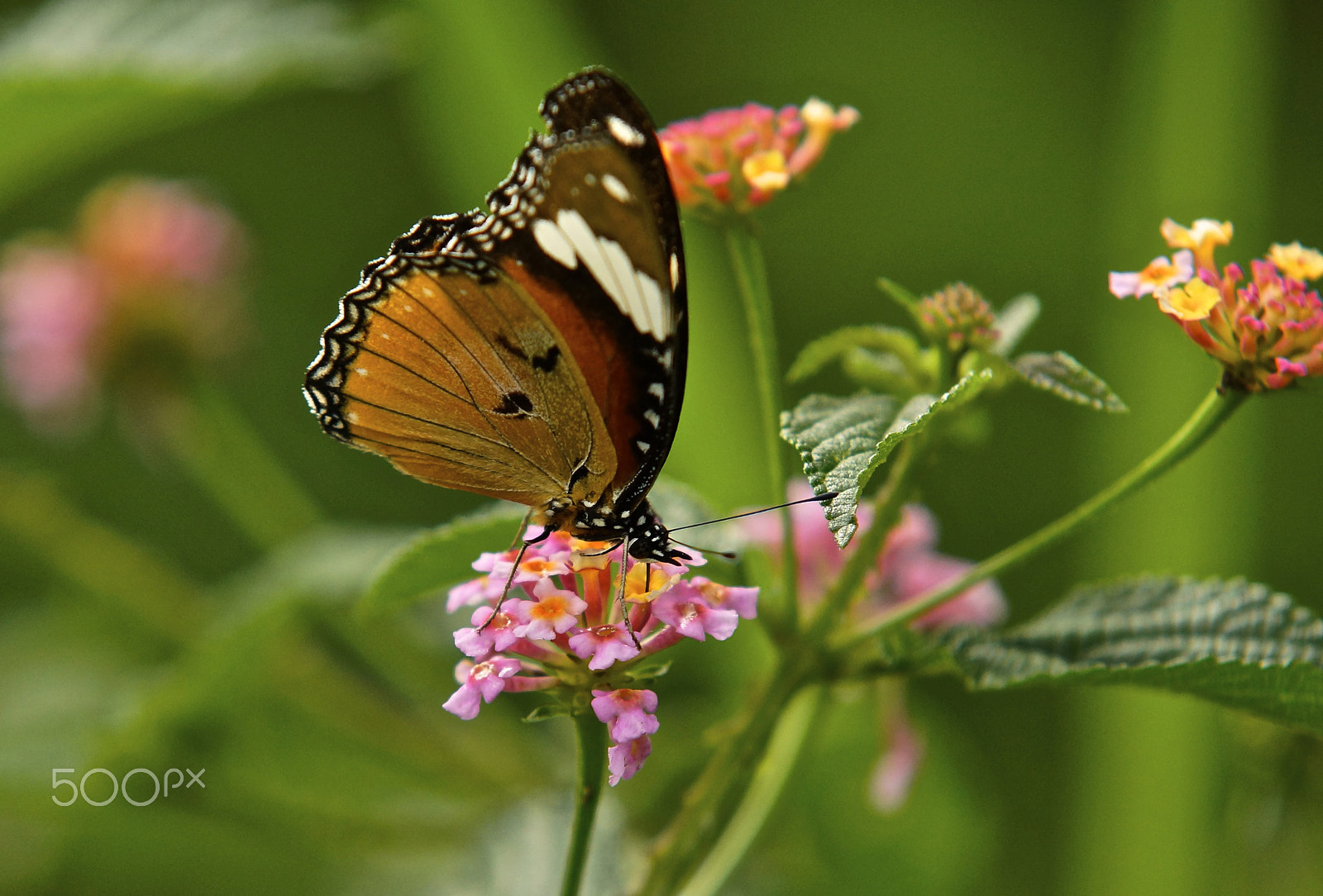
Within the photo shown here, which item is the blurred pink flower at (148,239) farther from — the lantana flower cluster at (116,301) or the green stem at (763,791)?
the green stem at (763,791)

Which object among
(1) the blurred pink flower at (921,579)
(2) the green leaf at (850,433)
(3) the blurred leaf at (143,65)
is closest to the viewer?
(2) the green leaf at (850,433)

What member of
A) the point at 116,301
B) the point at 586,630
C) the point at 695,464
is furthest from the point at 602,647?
the point at 116,301

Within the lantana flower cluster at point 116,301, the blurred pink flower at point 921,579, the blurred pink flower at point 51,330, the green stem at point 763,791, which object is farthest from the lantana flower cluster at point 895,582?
the blurred pink flower at point 51,330

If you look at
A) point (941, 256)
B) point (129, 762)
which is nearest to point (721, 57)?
point (941, 256)

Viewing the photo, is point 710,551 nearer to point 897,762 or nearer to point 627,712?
point 627,712

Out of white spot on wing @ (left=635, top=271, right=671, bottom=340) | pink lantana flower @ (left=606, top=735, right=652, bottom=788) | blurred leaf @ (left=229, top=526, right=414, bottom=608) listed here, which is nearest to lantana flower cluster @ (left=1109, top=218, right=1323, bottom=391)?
white spot on wing @ (left=635, top=271, right=671, bottom=340)
